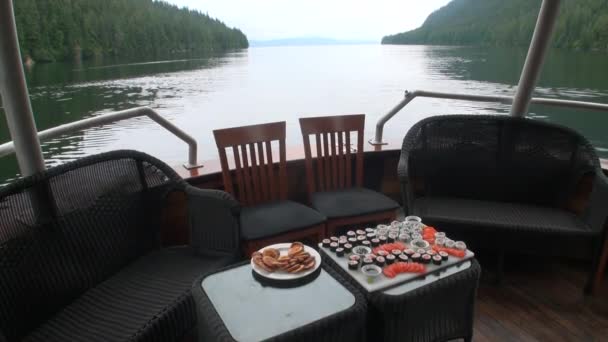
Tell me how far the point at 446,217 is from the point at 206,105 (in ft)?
58.0

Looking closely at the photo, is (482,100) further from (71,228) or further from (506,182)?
(71,228)

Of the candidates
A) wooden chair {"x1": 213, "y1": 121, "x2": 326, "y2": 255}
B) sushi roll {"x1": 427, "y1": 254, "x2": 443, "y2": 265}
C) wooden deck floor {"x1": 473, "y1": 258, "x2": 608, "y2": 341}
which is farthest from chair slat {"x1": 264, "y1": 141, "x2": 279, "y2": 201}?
wooden deck floor {"x1": 473, "y1": 258, "x2": 608, "y2": 341}

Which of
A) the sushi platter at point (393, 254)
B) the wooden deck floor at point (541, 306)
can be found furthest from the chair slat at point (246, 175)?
the wooden deck floor at point (541, 306)

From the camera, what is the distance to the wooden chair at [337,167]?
2.10m

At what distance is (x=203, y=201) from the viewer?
1646 mm

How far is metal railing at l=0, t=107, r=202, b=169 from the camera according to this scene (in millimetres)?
1465

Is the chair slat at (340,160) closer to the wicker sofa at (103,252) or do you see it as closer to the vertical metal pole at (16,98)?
the wicker sofa at (103,252)

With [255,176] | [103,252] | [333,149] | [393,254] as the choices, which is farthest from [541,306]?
[103,252]

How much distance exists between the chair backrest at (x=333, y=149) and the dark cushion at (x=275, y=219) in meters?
0.31

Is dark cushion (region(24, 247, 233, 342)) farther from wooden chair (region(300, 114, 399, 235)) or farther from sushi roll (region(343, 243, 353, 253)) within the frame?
wooden chair (region(300, 114, 399, 235))

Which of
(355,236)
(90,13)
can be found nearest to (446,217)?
(355,236)

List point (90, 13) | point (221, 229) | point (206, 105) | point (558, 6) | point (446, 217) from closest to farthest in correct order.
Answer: point (221, 229)
point (446, 217)
point (558, 6)
point (90, 13)
point (206, 105)

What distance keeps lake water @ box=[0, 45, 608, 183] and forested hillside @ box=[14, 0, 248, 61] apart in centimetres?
177

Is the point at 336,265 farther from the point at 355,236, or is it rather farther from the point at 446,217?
the point at 446,217
